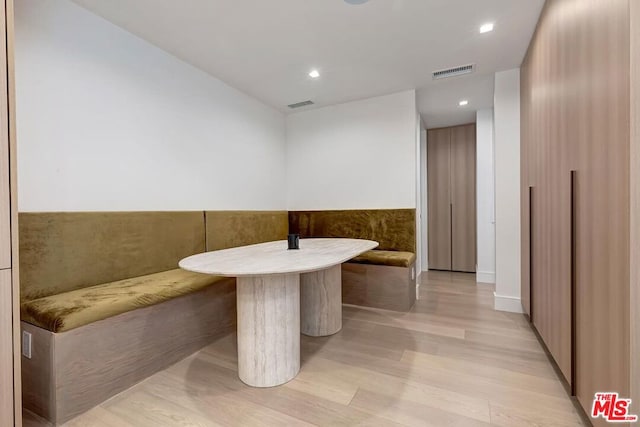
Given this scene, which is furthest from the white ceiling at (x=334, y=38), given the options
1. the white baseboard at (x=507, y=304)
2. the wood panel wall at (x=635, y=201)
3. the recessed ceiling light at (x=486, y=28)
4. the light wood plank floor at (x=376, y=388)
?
the light wood plank floor at (x=376, y=388)

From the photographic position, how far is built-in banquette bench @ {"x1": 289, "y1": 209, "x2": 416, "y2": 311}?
2805mm

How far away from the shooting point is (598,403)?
110 cm

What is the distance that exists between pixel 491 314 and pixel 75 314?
10.7 ft

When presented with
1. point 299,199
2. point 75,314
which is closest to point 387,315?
point 299,199

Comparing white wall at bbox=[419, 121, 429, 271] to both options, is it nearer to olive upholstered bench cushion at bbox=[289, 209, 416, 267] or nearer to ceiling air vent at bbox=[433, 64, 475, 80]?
olive upholstered bench cushion at bbox=[289, 209, 416, 267]

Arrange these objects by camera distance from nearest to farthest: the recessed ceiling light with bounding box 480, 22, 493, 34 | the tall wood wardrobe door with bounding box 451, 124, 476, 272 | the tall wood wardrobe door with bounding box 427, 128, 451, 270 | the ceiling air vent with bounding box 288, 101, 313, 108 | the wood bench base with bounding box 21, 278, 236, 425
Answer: the wood bench base with bounding box 21, 278, 236, 425
the recessed ceiling light with bounding box 480, 22, 493, 34
the ceiling air vent with bounding box 288, 101, 313, 108
the tall wood wardrobe door with bounding box 451, 124, 476, 272
the tall wood wardrobe door with bounding box 427, 128, 451, 270

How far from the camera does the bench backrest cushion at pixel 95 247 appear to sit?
5.09ft

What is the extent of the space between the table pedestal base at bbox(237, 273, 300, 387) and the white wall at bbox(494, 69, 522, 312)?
2.34 metres

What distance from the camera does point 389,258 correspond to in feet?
9.31

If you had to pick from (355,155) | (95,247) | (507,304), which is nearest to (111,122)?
(95,247)

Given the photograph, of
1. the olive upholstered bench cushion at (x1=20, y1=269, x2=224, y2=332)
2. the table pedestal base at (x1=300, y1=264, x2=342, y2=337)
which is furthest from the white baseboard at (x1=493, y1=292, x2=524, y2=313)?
the olive upholstered bench cushion at (x1=20, y1=269, x2=224, y2=332)

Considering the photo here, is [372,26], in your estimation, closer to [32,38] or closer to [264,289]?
[264,289]

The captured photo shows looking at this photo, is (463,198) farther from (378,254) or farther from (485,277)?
(378,254)

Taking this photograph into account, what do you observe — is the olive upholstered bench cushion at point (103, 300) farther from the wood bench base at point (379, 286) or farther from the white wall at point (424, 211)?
the white wall at point (424, 211)
